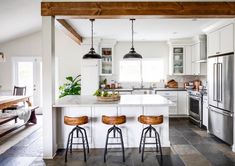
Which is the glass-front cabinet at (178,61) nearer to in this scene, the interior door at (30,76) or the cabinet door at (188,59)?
the cabinet door at (188,59)

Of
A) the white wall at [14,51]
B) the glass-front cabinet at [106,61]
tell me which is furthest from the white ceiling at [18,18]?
the glass-front cabinet at [106,61]

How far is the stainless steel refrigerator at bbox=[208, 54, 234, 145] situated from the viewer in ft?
13.8

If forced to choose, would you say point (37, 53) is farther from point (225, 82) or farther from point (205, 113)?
point (225, 82)

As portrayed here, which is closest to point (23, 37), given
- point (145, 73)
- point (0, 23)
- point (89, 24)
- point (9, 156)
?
point (0, 23)

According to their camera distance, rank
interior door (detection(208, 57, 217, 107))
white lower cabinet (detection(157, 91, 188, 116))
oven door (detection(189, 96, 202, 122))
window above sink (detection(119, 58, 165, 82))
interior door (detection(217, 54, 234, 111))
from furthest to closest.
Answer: window above sink (detection(119, 58, 165, 82))
white lower cabinet (detection(157, 91, 188, 116))
oven door (detection(189, 96, 202, 122))
interior door (detection(208, 57, 217, 107))
interior door (detection(217, 54, 234, 111))

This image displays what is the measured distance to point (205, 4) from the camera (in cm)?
379

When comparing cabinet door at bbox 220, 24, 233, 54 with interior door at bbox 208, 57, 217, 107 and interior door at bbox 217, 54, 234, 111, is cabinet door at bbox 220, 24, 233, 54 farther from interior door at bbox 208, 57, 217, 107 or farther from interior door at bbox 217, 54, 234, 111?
interior door at bbox 208, 57, 217, 107

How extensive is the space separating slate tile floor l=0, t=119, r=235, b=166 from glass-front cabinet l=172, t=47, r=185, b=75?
307 centimetres

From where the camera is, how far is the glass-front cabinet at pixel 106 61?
7.54 m

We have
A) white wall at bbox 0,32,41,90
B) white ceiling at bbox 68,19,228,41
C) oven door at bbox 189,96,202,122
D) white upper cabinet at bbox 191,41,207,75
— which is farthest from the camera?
white wall at bbox 0,32,41,90

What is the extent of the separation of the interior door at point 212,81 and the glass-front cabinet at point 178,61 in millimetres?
2321

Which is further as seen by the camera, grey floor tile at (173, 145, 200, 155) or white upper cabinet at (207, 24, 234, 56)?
white upper cabinet at (207, 24, 234, 56)

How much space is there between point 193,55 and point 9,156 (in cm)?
606

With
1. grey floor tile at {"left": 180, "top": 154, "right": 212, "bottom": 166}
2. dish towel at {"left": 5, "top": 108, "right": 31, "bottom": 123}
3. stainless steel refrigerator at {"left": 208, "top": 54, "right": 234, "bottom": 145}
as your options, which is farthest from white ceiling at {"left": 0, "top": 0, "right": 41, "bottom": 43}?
grey floor tile at {"left": 180, "top": 154, "right": 212, "bottom": 166}
